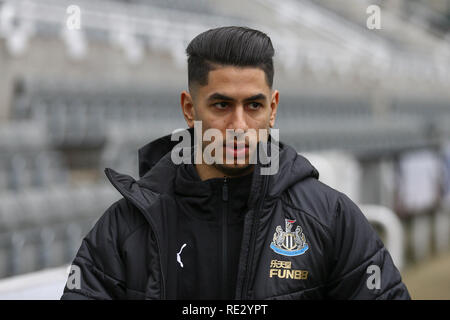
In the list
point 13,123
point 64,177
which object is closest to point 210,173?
point 64,177

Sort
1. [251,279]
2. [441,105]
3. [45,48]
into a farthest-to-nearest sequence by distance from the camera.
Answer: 1. [441,105]
2. [45,48]
3. [251,279]

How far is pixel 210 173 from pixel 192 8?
18.2ft

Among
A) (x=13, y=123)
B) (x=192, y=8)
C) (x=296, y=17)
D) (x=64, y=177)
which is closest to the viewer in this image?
(x=64, y=177)

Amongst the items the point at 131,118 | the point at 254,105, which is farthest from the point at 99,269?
the point at 131,118

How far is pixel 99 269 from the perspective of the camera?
60cm

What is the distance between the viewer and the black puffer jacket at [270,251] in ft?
1.94

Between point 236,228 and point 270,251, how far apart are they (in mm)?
50

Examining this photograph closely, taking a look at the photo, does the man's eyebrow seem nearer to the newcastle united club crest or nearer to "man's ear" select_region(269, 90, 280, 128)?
"man's ear" select_region(269, 90, 280, 128)

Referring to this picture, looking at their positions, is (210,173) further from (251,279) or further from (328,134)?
(328,134)

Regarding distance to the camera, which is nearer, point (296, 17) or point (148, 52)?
point (148, 52)

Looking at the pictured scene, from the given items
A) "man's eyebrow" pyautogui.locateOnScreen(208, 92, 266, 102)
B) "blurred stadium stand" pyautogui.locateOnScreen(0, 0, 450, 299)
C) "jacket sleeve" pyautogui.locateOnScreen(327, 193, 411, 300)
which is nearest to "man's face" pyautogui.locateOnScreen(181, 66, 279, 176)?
"man's eyebrow" pyautogui.locateOnScreen(208, 92, 266, 102)

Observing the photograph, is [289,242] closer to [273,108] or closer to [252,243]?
[252,243]

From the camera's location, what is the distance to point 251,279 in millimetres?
600

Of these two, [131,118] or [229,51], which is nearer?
[229,51]
